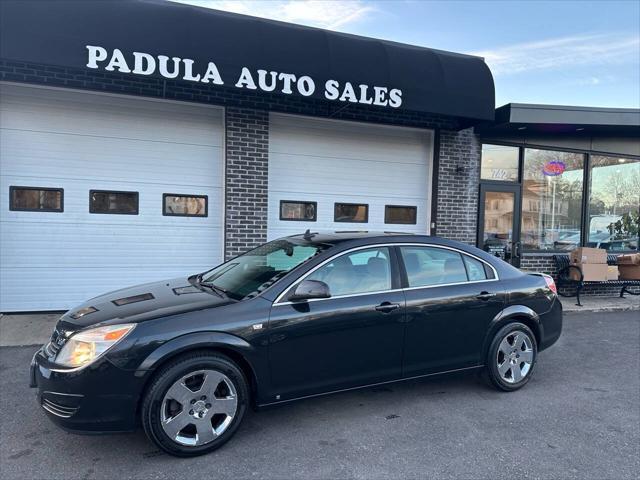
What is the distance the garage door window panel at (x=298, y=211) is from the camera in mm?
8469

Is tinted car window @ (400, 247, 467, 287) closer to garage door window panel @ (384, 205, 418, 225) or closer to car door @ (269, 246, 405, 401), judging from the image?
car door @ (269, 246, 405, 401)

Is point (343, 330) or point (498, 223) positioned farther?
point (498, 223)

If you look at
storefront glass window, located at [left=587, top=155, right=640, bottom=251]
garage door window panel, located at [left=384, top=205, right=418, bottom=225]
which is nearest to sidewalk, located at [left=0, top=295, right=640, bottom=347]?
storefront glass window, located at [left=587, top=155, right=640, bottom=251]

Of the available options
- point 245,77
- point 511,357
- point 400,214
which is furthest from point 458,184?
point 511,357

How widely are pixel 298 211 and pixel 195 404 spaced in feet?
18.6

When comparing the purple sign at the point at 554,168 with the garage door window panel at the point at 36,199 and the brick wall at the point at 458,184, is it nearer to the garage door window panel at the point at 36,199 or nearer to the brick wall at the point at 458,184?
the brick wall at the point at 458,184

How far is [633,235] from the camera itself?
11469 millimetres

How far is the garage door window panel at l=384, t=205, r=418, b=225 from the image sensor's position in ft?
30.4

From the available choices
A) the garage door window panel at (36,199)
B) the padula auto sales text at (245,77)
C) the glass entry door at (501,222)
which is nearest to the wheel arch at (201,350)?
the padula auto sales text at (245,77)

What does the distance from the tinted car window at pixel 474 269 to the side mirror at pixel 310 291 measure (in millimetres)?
1663

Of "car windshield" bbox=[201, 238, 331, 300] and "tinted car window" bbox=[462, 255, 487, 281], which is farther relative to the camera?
"tinted car window" bbox=[462, 255, 487, 281]

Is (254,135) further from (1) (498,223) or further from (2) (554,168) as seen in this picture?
(2) (554,168)

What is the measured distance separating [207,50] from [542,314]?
5.41m

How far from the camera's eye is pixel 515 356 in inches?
179
